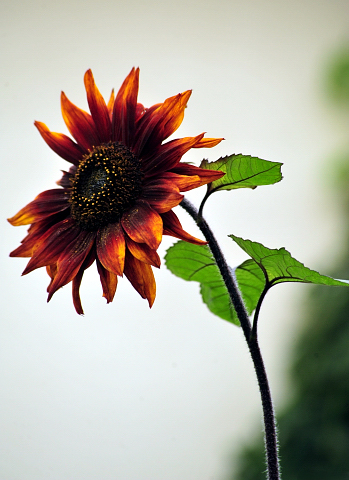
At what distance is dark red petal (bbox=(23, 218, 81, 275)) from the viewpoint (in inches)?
16.4

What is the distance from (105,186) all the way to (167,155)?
0.06 m

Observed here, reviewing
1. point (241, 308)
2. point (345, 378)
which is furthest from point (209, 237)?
point (345, 378)

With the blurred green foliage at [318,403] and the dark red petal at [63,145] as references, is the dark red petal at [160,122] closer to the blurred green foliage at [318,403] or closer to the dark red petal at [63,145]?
the dark red petal at [63,145]

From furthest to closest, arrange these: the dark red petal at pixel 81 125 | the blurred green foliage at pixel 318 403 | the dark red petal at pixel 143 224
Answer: the blurred green foliage at pixel 318 403, the dark red petal at pixel 81 125, the dark red petal at pixel 143 224

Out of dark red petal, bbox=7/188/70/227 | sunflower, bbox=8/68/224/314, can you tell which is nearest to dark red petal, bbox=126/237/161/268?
sunflower, bbox=8/68/224/314

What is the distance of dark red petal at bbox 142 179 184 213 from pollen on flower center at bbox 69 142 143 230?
0.02 meters

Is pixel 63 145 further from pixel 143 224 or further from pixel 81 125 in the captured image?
pixel 143 224

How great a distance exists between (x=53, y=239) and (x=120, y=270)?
0.29 feet

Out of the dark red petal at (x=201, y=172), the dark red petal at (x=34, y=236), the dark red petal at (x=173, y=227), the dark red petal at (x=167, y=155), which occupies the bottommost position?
the dark red petal at (x=173, y=227)

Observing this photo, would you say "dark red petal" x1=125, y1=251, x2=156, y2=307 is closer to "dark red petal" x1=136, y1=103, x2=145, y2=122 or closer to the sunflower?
the sunflower

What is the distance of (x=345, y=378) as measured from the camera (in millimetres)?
1107

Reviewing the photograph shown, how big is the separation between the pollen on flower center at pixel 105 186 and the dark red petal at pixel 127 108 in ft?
0.04

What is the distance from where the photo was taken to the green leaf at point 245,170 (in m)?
0.41

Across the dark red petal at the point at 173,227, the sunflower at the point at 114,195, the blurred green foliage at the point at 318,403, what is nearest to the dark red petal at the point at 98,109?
the sunflower at the point at 114,195
